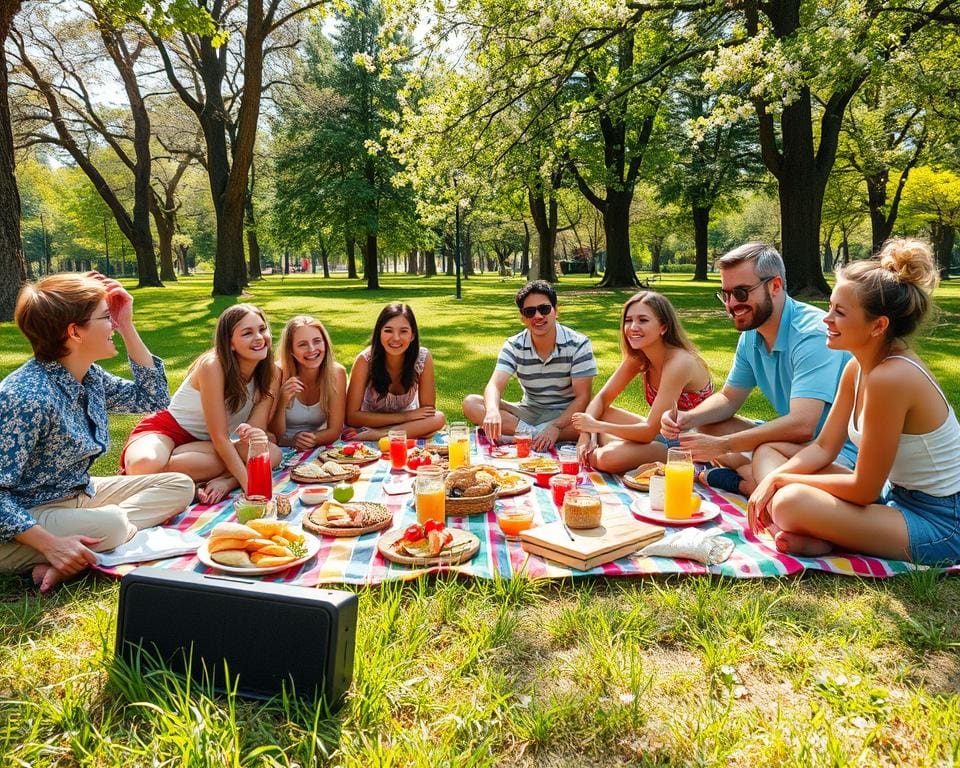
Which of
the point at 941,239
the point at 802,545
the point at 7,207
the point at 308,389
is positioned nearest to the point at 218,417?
the point at 308,389

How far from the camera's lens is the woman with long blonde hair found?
4801mm

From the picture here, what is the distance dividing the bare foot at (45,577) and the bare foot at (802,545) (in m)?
3.59

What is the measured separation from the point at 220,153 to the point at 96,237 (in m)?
33.0

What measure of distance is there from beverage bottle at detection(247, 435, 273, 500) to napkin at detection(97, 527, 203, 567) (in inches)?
16.7

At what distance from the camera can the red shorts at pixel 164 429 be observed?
471 centimetres

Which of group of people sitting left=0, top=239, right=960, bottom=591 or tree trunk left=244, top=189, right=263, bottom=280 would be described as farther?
tree trunk left=244, top=189, right=263, bottom=280

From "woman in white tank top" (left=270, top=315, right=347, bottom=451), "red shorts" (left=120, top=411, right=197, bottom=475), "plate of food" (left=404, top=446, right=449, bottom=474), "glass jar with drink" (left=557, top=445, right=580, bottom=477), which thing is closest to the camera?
"glass jar with drink" (left=557, top=445, right=580, bottom=477)

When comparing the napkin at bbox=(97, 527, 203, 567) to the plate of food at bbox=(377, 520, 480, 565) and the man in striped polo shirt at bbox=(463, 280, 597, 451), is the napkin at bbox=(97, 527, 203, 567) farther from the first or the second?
the man in striped polo shirt at bbox=(463, 280, 597, 451)

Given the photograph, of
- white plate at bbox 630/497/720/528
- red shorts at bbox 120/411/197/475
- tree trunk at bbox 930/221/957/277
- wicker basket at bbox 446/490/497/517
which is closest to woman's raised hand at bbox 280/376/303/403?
red shorts at bbox 120/411/197/475

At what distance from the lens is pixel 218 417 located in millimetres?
4449

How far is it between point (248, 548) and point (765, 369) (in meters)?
3.42

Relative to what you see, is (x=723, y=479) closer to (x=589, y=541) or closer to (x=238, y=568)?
(x=589, y=541)

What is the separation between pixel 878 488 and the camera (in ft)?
10.4

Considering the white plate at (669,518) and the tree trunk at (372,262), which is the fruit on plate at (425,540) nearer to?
the white plate at (669,518)
